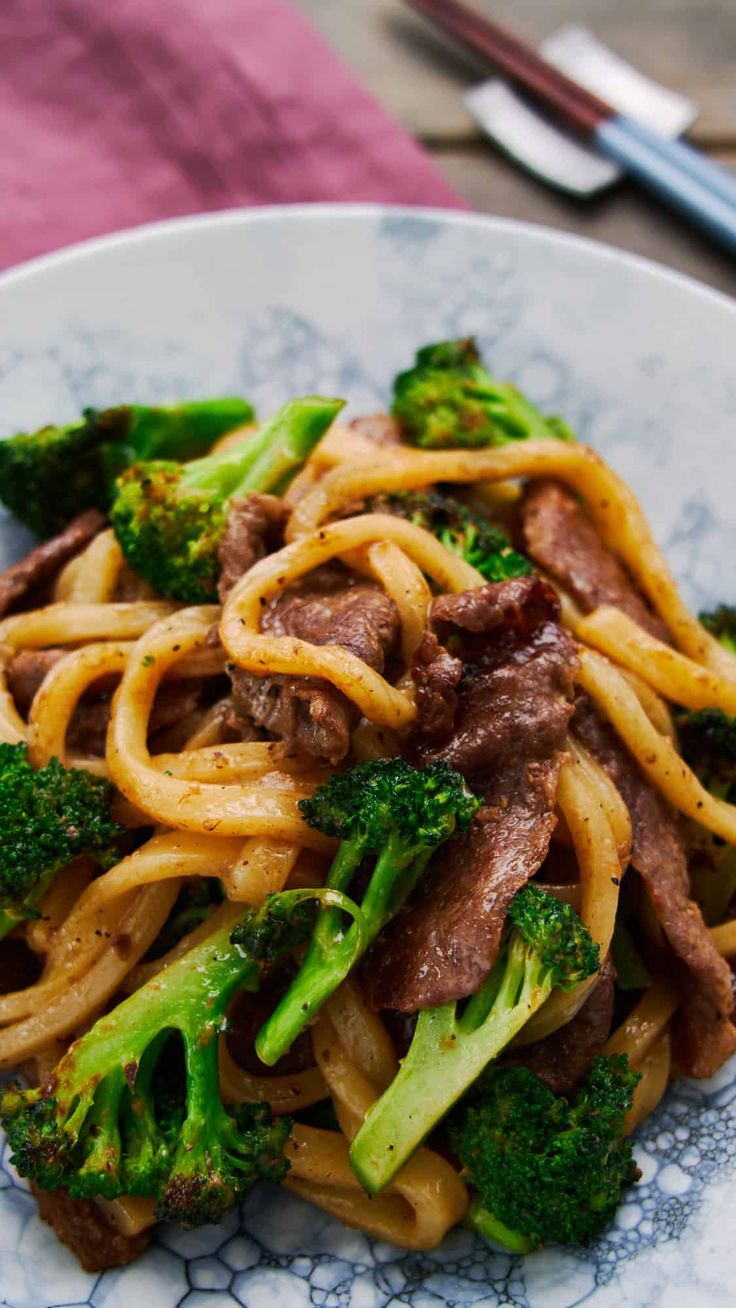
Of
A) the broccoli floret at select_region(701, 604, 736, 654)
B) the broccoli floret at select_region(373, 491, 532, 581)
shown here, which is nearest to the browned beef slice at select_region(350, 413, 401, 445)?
the broccoli floret at select_region(373, 491, 532, 581)

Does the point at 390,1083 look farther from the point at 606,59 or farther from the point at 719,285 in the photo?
the point at 606,59

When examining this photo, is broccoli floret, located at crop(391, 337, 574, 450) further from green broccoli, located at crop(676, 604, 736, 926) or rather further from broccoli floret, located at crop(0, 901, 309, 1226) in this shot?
broccoli floret, located at crop(0, 901, 309, 1226)

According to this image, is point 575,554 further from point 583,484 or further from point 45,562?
point 45,562

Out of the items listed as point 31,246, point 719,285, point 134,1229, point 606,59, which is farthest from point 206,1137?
point 606,59

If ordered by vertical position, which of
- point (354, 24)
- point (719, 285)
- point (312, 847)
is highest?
point (354, 24)

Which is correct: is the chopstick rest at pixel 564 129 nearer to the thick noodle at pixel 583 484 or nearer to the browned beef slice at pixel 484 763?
the thick noodle at pixel 583 484

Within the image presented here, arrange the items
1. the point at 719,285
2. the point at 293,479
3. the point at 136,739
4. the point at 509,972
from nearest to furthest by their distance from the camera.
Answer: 1. the point at 509,972
2. the point at 136,739
3. the point at 293,479
4. the point at 719,285
